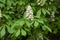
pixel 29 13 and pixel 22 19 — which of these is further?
pixel 22 19

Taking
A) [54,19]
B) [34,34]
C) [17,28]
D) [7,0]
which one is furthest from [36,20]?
[54,19]

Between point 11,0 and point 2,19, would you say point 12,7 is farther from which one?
point 2,19

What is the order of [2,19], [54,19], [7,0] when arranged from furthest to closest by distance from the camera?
1. [54,19]
2. [7,0]
3. [2,19]

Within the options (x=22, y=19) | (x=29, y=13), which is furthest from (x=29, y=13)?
(x=22, y=19)

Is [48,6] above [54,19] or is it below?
above

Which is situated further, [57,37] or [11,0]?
[57,37]

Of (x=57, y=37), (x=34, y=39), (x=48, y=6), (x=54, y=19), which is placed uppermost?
(x=48, y=6)

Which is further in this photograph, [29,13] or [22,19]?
[22,19]

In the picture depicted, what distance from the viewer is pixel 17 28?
2506 millimetres

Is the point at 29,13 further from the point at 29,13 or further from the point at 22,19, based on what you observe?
the point at 22,19

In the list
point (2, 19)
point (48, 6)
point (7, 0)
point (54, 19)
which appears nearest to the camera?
point (2, 19)

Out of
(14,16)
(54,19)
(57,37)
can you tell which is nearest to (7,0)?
(14,16)

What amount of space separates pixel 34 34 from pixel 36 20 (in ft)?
1.52

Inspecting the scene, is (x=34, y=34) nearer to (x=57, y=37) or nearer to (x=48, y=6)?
(x=48, y=6)
